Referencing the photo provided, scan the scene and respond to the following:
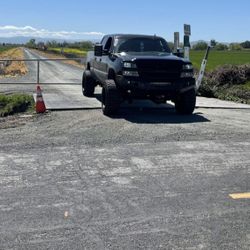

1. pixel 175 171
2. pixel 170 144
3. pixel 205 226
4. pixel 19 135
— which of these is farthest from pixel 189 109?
pixel 205 226

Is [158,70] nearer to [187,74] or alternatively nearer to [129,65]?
[129,65]

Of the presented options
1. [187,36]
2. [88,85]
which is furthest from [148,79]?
[187,36]

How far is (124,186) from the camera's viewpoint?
5895 millimetres

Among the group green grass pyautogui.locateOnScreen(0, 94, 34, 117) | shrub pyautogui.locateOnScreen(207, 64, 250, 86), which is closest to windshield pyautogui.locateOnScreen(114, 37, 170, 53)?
green grass pyautogui.locateOnScreen(0, 94, 34, 117)

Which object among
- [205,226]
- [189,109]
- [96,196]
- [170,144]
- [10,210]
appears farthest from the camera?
[189,109]

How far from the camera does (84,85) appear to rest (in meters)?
15.5

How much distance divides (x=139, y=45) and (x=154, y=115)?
2.13 m

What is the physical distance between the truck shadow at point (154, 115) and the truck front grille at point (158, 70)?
0.92 m

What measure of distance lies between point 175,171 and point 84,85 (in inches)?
369

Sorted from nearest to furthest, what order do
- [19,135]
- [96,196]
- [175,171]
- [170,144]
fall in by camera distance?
1. [96,196]
2. [175,171]
3. [170,144]
4. [19,135]

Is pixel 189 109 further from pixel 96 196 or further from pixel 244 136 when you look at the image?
pixel 96 196

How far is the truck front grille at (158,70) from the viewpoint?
435 inches

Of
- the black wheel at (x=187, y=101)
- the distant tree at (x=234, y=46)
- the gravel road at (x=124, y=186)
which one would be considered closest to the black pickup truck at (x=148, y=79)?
the black wheel at (x=187, y=101)

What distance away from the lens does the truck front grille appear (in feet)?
36.3
